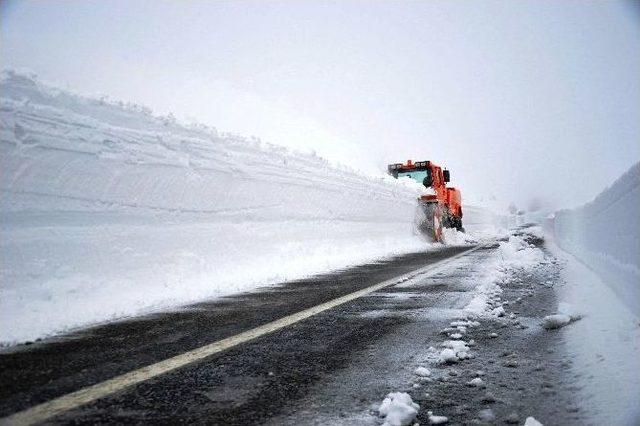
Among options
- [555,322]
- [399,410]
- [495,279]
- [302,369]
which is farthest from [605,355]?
[495,279]

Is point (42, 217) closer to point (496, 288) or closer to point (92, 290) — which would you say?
point (92, 290)

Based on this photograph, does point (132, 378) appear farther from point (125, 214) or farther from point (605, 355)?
point (125, 214)

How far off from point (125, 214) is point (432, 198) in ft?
49.5

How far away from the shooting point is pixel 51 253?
5.27 meters

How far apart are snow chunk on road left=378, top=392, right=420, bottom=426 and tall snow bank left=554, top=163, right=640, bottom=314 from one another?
2.81 m

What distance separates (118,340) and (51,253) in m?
2.17

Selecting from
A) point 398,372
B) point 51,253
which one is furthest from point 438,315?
Result: point 51,253

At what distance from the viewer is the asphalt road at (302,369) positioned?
2.26m

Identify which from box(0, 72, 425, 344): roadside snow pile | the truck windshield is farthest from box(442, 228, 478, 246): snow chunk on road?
box(0, 72, 425, 344): roadside snow pile

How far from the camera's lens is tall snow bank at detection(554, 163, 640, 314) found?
4.85m

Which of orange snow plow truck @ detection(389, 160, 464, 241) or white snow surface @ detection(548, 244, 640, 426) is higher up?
orange snow plow truck @ detection(389, 160, 464, 241)

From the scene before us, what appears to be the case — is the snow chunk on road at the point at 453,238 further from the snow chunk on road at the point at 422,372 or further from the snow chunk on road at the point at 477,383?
the snow chunk on road at the point at 477,383

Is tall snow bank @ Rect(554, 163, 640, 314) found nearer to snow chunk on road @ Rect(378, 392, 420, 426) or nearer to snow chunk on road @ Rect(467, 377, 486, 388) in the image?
snow chunk on road @ Rect(467, 377, 486, 388)

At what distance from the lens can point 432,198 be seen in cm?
1969
